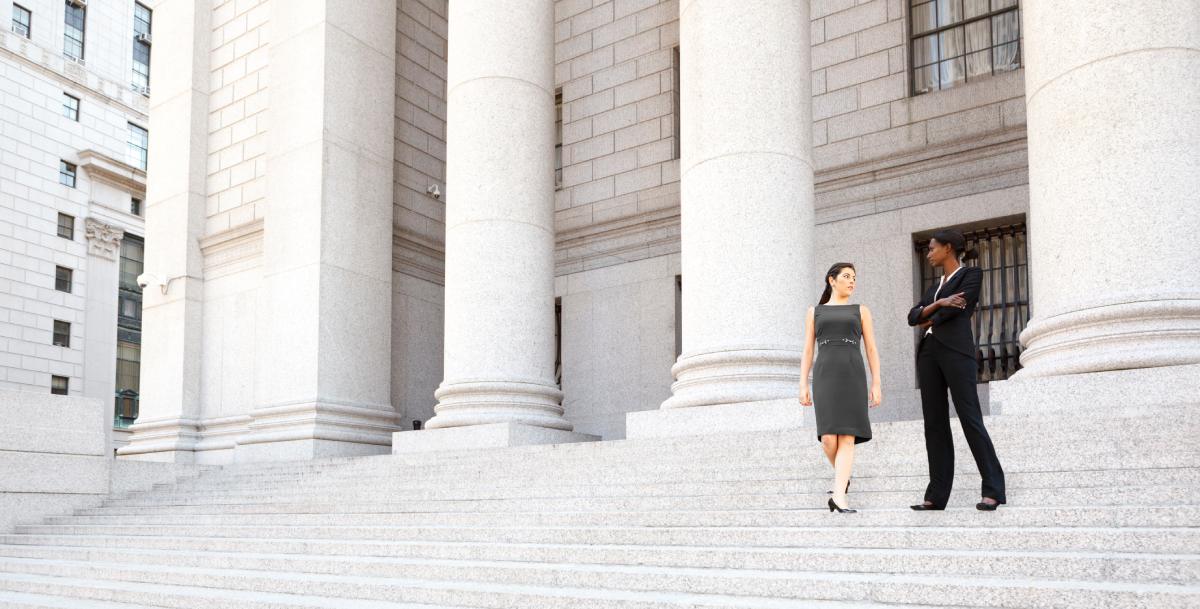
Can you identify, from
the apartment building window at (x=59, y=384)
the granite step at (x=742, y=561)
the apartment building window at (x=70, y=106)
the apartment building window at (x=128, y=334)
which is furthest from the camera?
the apartment building window at (x=128, y=334)

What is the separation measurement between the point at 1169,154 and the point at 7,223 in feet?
160

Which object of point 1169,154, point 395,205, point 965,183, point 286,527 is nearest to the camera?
point 1169,154

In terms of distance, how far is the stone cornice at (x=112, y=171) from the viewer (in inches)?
2051

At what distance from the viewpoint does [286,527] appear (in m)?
11.7

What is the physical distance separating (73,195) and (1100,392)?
168 ft

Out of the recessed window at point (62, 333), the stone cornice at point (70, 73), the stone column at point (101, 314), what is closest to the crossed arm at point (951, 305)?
the recessed window at point (62, 333)

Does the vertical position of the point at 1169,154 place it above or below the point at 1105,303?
above

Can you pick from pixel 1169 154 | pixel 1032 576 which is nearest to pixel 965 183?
pixel 1169 154

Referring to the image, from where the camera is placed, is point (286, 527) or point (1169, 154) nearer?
point (1169, 154)

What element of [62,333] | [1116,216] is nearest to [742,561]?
[1116,216]

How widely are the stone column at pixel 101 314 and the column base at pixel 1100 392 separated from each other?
48503 millimetres

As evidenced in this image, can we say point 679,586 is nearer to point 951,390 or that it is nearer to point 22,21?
point 951,390

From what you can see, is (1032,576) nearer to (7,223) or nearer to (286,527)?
(286,527)

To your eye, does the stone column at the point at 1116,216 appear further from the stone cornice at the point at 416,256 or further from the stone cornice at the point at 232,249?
the stone cornice at the point at 232,249
